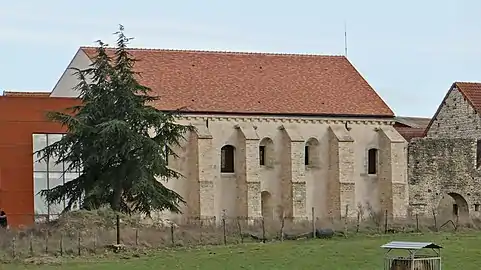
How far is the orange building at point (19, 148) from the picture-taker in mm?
52344

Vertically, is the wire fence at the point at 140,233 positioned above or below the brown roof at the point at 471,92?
below

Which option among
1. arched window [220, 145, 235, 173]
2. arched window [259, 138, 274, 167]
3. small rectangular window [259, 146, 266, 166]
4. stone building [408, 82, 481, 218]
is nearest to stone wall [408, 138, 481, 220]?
stone building [408, 82, 481, 218]

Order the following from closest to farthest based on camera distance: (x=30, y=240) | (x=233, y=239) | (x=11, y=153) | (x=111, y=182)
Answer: (x=30, y=240) < (x=233, y=239) < (x=111, y=182) < (x=11, y=153)

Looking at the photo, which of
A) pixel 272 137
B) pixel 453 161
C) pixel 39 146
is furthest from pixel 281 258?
pixel 453 161

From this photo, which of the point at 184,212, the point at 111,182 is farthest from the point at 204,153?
the point at 111,182

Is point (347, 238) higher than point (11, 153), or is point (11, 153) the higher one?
point (11, 153)

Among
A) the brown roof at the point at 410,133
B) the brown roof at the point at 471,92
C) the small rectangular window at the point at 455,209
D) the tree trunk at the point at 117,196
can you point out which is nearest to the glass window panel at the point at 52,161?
the tree trunk at the point at 117,196

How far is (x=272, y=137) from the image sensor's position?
59.9 m

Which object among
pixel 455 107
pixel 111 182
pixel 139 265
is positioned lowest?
pixel 139 265

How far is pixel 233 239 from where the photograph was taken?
4300cm

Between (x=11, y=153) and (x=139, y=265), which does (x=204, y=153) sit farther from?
(x=139, y=265)

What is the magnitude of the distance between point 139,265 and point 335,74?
103 feet

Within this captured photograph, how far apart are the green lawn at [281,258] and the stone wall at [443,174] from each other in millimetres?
17478

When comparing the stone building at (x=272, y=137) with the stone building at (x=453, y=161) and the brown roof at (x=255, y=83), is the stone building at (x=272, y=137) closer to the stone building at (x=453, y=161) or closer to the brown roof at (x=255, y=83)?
the brown roof at (x=255, y=83)
